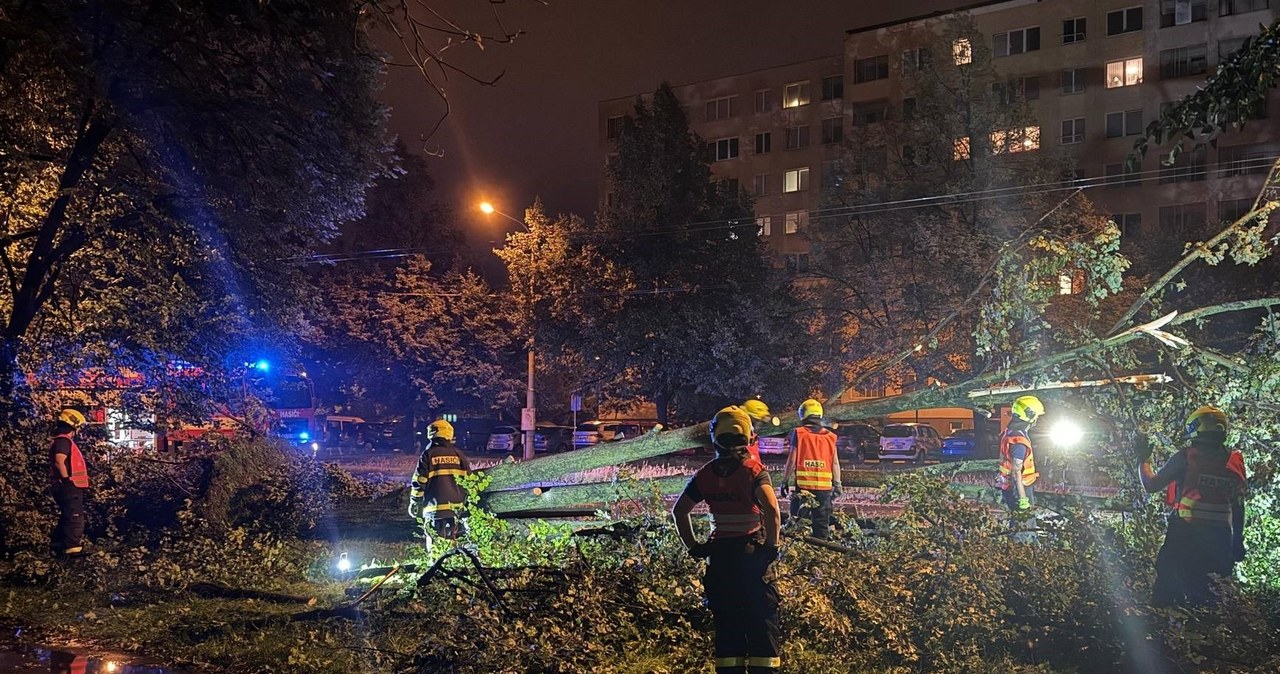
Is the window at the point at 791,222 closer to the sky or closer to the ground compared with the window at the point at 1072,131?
closer to the ground

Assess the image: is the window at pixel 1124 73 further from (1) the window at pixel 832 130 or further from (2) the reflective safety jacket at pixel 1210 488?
(2) the reflective safety jacket at pixel 1210 488

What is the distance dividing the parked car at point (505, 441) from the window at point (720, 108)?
87.0 feet

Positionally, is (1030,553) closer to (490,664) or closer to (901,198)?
(490,664)

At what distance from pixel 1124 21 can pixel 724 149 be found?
2106cm

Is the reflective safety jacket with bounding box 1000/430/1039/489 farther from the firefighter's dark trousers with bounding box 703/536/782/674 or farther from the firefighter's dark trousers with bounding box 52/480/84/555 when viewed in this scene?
the firefighter's dark trousers with bounding box 52/480/84/555

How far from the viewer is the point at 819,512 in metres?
9.05

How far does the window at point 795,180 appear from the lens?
50.9 m

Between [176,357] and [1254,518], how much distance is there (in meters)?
11.2

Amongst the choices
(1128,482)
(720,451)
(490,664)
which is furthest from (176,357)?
(1128,482)

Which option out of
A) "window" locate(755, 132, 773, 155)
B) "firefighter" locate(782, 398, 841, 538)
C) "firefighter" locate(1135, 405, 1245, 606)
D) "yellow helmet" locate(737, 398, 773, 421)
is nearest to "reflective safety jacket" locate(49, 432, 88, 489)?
"yellow helmet" locate(737, 398, 773, 421)

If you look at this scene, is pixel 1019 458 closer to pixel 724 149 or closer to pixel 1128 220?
pixel 1128 220

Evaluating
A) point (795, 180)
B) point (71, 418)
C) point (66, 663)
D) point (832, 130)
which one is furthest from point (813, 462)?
point (795, 180)

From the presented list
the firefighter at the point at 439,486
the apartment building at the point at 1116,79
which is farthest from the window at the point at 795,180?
the firefighter at the point at 439,486

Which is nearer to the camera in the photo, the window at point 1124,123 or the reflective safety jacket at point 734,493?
the reflective safety jacket at point 734,493
